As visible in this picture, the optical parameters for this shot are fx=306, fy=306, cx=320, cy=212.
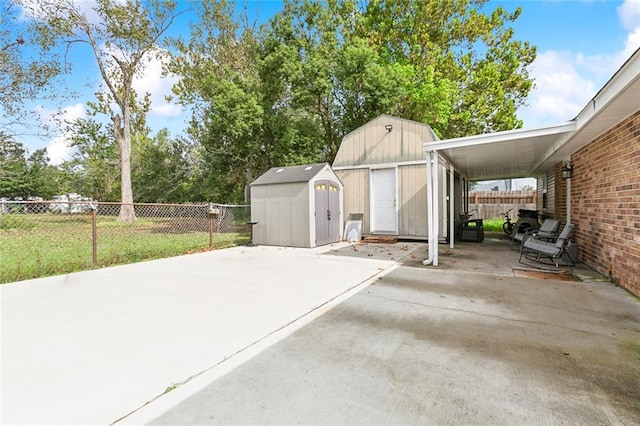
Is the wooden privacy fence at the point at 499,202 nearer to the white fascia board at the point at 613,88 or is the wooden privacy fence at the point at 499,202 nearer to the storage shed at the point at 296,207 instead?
the storage shed at the point at 296,207

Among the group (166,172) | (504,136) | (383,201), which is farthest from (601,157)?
(166,172)

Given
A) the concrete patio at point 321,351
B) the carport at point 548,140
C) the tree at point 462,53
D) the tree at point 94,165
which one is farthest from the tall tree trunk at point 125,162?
the carport at point 548,140

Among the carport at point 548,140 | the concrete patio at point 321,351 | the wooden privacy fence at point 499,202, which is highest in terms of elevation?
the carport at point 548,140

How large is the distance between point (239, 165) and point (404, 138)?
1023 cm

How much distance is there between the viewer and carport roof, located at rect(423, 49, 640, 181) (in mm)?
3215

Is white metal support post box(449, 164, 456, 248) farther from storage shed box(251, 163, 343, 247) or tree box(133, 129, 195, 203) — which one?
tree box(133, 129, 195, 203)

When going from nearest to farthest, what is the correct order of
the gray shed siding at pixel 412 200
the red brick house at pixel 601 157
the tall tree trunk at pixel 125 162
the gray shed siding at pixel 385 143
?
the red brick house at pixel 601 157
the gray shed siding at pixel 412 200
the gray shed siding at pixel 385 143
the tall tree trunk at pixel 125 162

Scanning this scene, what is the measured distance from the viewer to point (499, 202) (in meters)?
18.1

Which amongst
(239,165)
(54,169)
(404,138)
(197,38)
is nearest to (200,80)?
(197,38)

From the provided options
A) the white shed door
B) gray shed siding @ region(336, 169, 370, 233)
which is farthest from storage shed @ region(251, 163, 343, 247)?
the white shed door

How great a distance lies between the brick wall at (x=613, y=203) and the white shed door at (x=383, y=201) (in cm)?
461

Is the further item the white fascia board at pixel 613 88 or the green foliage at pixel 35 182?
the green foliage at pixel 35 182

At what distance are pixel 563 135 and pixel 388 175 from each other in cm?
500

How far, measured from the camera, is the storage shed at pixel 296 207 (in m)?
8.54
